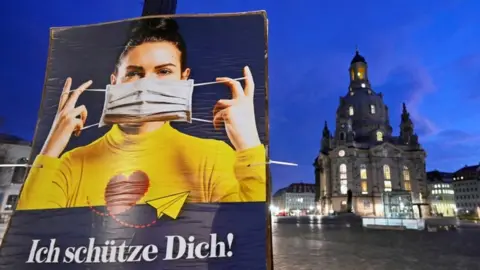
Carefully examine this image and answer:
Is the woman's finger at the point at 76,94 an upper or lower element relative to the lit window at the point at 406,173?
lower

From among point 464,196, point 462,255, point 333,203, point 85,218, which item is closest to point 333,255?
point 462,255

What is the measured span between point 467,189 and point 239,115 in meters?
130

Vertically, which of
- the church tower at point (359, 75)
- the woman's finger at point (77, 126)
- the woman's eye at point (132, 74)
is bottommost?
the woman's finger at point (77, 126)

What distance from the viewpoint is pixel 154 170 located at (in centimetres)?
496

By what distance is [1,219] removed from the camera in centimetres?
1869

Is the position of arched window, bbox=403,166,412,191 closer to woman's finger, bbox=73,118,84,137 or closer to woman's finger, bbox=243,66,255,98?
woman's finger, bbox=243,66,255,98

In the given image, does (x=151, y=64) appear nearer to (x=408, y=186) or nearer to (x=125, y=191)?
(x=125, y=191)

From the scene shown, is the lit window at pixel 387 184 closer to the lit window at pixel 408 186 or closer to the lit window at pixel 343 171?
the lit window at pixel 408 186

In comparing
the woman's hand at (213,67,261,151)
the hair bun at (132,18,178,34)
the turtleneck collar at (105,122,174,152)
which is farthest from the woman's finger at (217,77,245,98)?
the hair bun at (132,18,178,34)

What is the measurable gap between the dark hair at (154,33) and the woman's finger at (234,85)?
1.02 metres

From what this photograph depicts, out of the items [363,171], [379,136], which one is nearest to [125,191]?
[363,171]

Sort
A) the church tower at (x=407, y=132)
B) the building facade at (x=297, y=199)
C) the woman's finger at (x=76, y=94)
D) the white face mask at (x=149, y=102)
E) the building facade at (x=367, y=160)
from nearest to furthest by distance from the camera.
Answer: the white face mask at (x=149, y=102)
the woman's finger at (x=76, y=94)
the building facade at (x=367, y=160)
the church tower at (x=407, y=132)
the building facade at (x=297, y=199)

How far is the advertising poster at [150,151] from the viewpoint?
4469mm

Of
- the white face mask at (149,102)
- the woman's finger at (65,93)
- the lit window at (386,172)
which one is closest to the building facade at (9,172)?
the woman's finger at (65,93)
